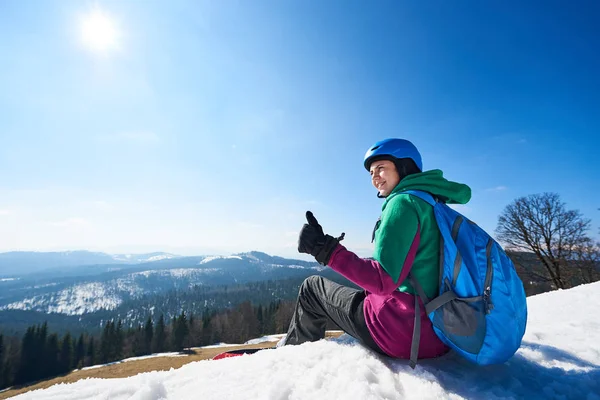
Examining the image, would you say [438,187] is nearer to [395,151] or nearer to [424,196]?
[424,196]

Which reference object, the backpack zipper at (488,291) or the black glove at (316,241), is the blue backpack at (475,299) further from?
the black glove at (316,241)

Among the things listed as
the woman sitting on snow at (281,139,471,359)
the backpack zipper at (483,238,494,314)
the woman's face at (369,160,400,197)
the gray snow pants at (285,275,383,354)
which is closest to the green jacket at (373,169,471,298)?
the woman sitting on snow at (281,139,471,359)

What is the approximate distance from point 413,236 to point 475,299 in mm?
730

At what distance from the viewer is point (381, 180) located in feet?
10.4

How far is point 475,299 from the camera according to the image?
219 cm

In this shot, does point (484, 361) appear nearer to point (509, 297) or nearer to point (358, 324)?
point (509, 297)

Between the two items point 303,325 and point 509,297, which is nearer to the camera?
point 509,297

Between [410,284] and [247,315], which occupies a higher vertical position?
[410,284]

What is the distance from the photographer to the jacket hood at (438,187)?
2604 mm

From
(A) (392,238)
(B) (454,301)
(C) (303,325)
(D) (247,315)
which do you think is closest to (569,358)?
(B) (454,301)

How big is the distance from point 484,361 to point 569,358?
1503 mm

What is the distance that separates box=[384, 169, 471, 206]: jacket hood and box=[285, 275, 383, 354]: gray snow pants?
1.39 m

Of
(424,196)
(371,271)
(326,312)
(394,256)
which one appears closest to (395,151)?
(424,196)

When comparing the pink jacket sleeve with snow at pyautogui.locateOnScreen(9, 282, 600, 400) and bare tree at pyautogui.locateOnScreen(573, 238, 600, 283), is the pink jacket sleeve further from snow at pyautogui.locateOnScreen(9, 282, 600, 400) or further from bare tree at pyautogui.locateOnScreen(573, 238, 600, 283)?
bare tree at pyautogui.locateOnScreen(573, 238, 600, 283)
